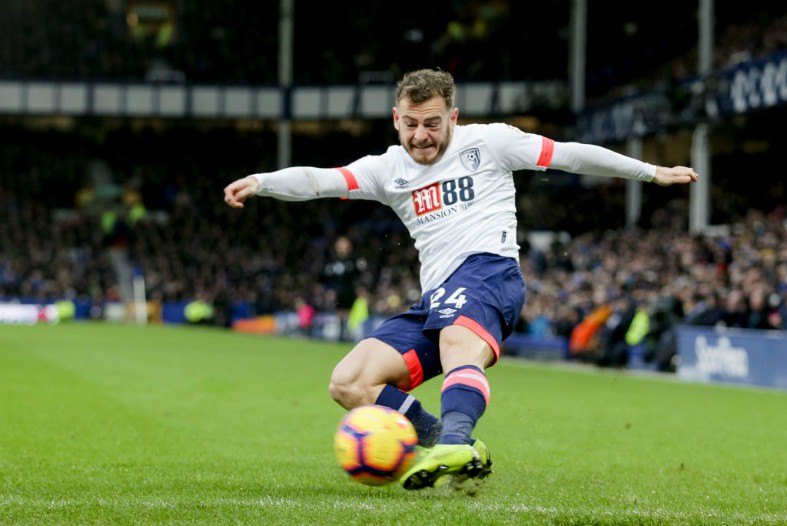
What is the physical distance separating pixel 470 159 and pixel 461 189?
7.0 inches

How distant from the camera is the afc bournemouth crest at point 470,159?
6.38m

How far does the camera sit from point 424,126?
6211 mm

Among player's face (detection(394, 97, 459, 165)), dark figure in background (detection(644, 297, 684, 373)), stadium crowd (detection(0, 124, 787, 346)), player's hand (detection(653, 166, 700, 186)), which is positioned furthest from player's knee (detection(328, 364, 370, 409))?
dark figure in background (detection(644, 297, 684, 373))

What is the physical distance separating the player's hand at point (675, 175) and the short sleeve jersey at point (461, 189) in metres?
0.63

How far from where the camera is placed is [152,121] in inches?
2286

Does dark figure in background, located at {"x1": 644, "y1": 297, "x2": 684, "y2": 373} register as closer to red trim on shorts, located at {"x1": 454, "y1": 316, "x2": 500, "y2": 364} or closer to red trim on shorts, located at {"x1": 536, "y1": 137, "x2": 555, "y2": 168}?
red trim on shorts, located at {"x1": 536, "y1": 137, "x2": 555, "y2": 168}

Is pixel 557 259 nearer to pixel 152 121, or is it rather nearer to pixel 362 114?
pixel 362 114

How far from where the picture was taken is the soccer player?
6.10m

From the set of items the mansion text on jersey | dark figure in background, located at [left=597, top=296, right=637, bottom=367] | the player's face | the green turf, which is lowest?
dark figure in background, located at [left=597, top=296, right=637, bottom=367]

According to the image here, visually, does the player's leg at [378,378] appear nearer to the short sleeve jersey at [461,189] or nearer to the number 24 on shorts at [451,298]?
the number 24 on shorts at [451,298]

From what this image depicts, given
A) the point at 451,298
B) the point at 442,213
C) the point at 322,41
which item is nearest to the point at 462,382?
the point at 451,298

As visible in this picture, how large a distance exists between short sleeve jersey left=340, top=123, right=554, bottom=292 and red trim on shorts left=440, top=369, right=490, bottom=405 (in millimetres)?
702

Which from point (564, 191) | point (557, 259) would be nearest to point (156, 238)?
point (564, 191)

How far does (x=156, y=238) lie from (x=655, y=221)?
24.5 metres
